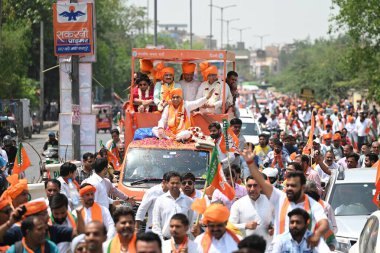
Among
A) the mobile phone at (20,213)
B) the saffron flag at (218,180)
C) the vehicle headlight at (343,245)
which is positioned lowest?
the vehicle headlight at (343,245)

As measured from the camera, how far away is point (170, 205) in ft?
43.7

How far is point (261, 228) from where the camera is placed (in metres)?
12.5

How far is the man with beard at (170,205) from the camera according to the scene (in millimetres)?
13266

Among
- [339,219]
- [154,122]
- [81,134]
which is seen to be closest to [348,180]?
[339,219]

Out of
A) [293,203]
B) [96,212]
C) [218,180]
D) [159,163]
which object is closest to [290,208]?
[293,203]

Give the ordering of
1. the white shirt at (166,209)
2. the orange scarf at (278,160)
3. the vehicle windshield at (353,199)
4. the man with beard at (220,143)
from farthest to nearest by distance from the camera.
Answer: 1. the orange scarf at (278,160)
2. the man with beard at (220,143)
3. the vehicle windshield at (353,199)
4. the white shirt at (166,209)

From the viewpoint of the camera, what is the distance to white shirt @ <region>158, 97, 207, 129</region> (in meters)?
18.9

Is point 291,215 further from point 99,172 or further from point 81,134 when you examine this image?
point 81,134

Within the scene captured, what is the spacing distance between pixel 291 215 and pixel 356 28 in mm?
34628

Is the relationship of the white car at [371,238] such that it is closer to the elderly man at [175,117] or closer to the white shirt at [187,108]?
the elderly man at [175,117]

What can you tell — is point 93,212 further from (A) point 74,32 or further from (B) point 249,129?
(B) point 249,129

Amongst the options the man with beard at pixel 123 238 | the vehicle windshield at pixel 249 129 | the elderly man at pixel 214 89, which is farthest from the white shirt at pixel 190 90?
the vehicle windshield at pixel 249 129

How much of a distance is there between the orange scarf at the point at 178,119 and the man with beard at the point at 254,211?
6312 millimetres

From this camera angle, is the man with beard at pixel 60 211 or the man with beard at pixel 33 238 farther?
the man with beard at pixel 60 211
